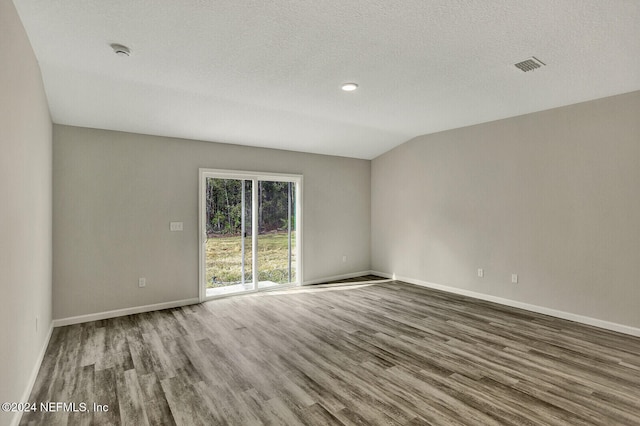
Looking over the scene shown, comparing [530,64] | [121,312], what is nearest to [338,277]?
[121,312]

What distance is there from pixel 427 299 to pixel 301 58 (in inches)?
157

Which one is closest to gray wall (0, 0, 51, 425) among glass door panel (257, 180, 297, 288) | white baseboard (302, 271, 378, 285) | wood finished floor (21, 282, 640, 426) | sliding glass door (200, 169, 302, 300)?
wood finished floor (21, 282, 640, 426)

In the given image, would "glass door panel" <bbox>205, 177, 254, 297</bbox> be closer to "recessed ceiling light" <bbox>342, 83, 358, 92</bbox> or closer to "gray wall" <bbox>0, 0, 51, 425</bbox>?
"gray wall" <bbox>0, 0, 51, 425</bbox>

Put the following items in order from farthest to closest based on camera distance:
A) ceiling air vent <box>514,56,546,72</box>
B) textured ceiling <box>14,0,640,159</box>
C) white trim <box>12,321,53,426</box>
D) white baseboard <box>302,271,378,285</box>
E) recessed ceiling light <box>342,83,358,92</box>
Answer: white baseboard <box>302,271,378,285</box>
recessed ceiling light <box>342,83,358,92</box>
ceiling air vent <box>514,56,546,72</box>
textured ceiling <box>14,0,640,159</box>
white trim <box>12,321,53,426</box>

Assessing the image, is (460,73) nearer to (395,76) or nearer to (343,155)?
(395,76)

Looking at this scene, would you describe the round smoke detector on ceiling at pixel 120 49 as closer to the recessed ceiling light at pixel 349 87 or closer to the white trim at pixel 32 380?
the recessed ceiling light at pixel 349 87

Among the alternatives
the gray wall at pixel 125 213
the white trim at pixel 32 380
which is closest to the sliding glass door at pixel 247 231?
the gray wall at pixel 125 213

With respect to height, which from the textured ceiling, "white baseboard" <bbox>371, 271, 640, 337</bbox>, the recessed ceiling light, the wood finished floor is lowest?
the wood finished floor

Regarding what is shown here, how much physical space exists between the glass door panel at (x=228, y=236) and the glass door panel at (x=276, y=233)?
21 cm

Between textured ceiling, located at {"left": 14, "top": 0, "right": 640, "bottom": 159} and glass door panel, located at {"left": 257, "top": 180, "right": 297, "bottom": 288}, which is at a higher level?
textured ceiling, located at {"left": 14, "top": 0, "right": 640, "bottom": 159}

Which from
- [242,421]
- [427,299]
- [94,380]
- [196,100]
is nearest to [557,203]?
[427,299]

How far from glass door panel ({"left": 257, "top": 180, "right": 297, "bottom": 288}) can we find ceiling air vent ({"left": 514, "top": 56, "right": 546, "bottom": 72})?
155 inches

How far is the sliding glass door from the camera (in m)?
5.14

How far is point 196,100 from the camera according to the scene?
12.5ft
